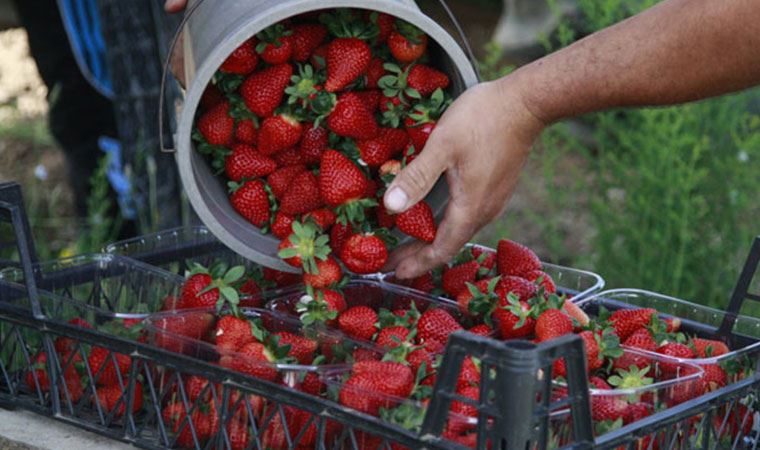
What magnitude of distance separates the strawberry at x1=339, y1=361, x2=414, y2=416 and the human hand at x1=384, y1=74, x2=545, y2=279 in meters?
0.26

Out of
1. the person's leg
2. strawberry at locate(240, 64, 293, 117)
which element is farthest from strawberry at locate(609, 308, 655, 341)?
the person's leg

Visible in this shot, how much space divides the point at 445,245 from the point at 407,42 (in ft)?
0.90

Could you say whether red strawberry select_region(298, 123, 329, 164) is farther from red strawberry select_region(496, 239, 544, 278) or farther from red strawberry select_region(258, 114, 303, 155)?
red strawberry select_region(496, 239, 544, 278)

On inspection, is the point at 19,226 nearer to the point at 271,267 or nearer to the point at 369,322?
the point at 271,267

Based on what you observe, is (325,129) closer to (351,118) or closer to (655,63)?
(351,118)

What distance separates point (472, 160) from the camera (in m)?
1.72

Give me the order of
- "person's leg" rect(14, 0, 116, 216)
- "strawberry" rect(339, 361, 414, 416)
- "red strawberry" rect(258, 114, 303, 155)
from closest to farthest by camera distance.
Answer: "strawberry" rect(339, 361, 414, 416) < "red strawberry" rect(258, 114, 303, 155) < "person's leg" rect(14, 0, 116, 216)

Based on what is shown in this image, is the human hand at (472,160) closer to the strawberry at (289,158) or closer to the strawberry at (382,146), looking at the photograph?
the strawberry at (382,146)

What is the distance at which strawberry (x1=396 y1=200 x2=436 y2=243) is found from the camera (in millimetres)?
1777

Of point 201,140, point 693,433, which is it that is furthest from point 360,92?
point 693,433

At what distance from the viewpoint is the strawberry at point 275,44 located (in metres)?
1.77

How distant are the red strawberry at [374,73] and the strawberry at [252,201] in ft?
0.67

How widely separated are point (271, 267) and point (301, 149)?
0.56ft

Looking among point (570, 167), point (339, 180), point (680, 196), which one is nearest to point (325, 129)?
point (339, 180)
